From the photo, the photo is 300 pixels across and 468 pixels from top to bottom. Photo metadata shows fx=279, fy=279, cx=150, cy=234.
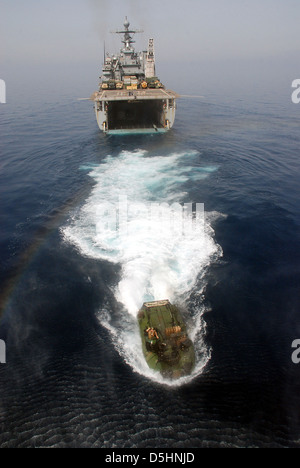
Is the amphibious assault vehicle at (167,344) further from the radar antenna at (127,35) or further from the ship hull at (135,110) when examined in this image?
the radar antenna at (127,35)

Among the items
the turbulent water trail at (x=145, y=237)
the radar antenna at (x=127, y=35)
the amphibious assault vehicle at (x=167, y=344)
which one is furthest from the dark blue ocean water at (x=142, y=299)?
the radar antenna at (x=127, y=35)

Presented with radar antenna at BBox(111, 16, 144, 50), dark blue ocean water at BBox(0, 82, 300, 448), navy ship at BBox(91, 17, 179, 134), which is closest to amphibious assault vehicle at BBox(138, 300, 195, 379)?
dark blue ocean water at BBox(0, 82, 300, 448)

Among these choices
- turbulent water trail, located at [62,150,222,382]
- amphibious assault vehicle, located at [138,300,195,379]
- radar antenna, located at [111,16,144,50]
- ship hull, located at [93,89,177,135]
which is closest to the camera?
amphibious assault vehicle, located at [138,300,195,379]

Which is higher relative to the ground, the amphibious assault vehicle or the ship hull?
the ship hull

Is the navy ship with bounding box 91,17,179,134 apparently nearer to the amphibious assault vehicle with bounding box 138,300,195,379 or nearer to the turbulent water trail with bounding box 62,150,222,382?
the turbulent water trail with bounding box 62,150,222,382

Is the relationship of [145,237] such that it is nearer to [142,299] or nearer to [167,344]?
[142,299]

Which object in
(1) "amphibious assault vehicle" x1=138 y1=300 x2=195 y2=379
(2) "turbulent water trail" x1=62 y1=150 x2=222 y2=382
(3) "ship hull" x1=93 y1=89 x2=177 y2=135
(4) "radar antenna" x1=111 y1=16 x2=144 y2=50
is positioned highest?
(4) "radar antenna" x1=111 y1=16 x2=144 y2=50

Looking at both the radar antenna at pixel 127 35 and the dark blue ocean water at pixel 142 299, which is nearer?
the dark blue ocean water at pixel 142 299

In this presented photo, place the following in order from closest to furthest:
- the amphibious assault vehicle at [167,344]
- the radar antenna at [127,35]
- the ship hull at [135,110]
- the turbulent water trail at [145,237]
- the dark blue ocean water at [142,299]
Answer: the dark blue ocean water at [142,299], the amphibious assault vehicle at [167,344], the turbulent water trail at [145,237], the ship hull at [135,110], the radar antenna at [127,35]

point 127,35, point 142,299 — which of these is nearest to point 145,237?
point 142,299
